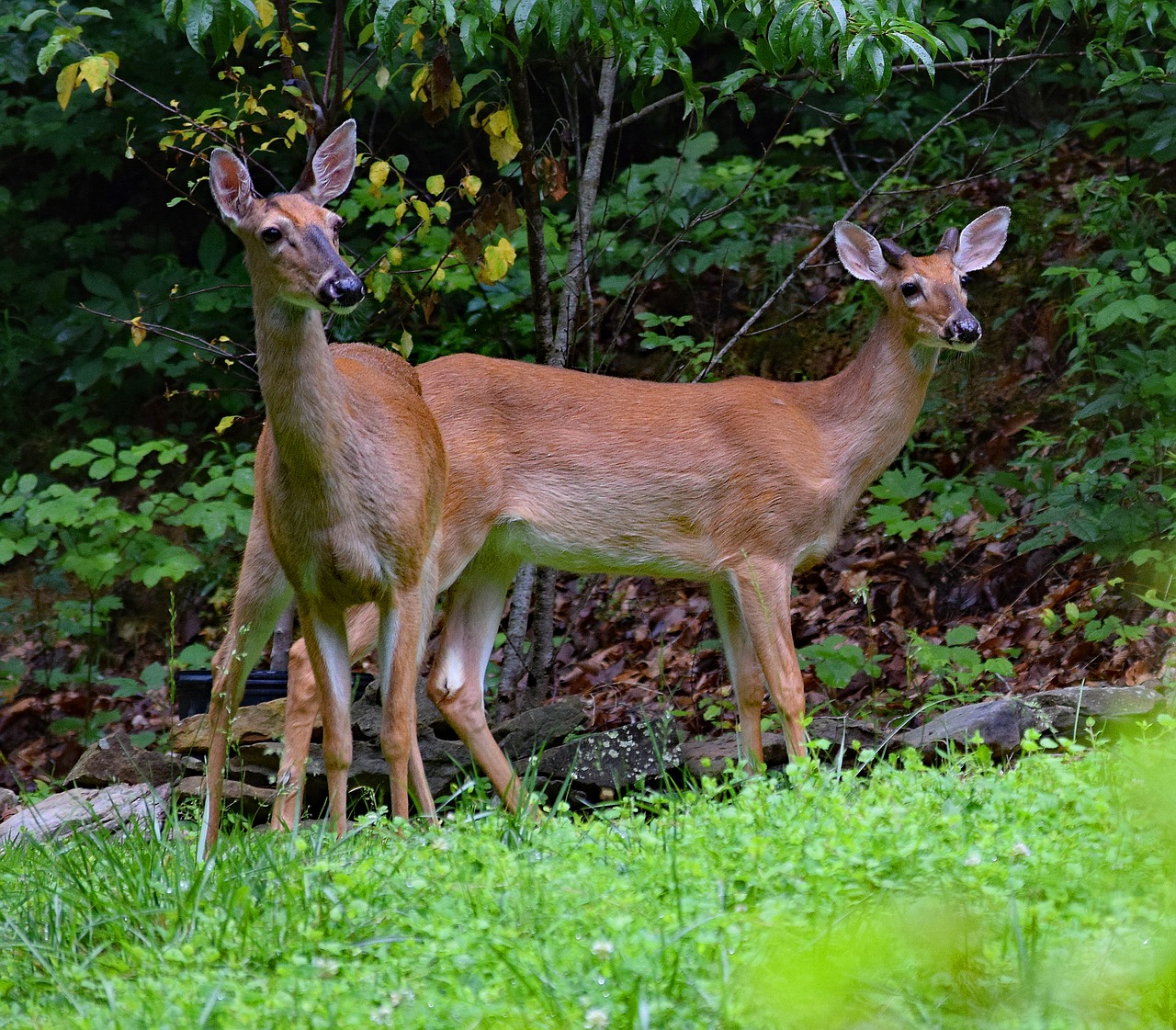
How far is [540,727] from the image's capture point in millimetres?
6902

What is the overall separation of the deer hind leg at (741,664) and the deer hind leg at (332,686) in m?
1.92

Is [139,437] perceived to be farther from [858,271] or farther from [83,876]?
[83,876]

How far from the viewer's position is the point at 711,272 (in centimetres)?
1133

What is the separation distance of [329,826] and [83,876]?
Result: 1.42 meters

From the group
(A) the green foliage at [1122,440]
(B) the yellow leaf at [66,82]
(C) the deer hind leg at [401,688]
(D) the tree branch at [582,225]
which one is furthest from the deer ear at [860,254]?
(B) the yellow leaf at [66,82]

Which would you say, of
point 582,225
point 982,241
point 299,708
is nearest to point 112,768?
point 299,708

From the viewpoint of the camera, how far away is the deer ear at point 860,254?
6953 millimetres

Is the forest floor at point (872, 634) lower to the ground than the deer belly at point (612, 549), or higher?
lower

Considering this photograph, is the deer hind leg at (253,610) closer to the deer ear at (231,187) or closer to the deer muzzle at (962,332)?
the deer ear at (231,187)

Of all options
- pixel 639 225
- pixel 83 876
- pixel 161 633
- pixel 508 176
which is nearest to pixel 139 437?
pixel 161 633

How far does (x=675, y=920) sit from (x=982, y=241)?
506 cm

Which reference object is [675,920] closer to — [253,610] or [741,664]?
[253,610]

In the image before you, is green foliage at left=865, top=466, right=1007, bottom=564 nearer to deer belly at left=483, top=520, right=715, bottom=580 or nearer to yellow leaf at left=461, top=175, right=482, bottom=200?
deer belly at left=483, top=520, right=715, bottom=580

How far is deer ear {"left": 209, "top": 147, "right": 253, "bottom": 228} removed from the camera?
5141mm
